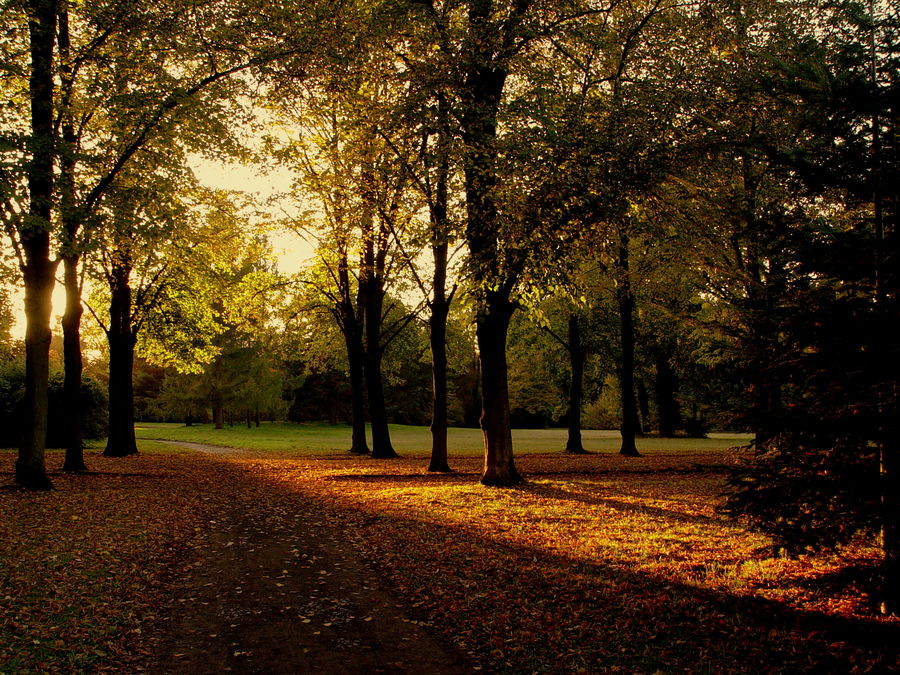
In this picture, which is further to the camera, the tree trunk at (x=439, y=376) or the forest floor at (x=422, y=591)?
the tree trunk at (x=439, y=376)

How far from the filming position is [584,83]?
56.6 feet

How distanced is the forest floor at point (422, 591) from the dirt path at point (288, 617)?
0.03m

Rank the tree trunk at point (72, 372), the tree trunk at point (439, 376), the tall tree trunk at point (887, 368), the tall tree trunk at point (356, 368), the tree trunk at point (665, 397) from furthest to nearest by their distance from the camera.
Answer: the tree trunk at point (665, 397) → the tall tree trunk at point (356, 368) → the tree trunk at point (439, 376) → the tree trunk at point (72, 372) → the tall tree trunk at point (887, 368)

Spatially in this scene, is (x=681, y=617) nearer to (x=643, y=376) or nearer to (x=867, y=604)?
(x=867, y=604)

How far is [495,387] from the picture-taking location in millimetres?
15805

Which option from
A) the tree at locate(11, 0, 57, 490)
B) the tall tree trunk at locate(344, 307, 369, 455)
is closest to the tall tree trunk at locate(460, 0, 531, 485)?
the tree at locate(11, 0, 57, 490)

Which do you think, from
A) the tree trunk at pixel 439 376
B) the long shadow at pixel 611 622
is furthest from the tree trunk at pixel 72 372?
the long shadow at pixel 611 622

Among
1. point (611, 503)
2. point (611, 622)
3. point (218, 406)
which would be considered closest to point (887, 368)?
point (611, 622)

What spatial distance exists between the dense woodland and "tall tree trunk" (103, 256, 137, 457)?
0.11m

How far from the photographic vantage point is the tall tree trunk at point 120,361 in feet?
80.9

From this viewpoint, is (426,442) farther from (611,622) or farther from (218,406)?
(611,622)

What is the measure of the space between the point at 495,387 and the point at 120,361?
56.6ft

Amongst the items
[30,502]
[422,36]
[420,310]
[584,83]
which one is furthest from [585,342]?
[30,502]

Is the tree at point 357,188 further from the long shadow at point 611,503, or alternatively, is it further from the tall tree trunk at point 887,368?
the tall tree trunk at point 887,368
